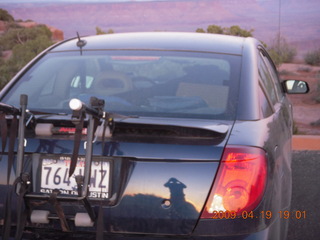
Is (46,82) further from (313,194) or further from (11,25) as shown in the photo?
(11,25)

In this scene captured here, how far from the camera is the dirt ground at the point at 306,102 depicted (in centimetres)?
1451

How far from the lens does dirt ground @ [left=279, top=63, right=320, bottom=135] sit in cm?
1451

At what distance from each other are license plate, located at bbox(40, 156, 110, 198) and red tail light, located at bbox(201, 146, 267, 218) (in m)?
0.48

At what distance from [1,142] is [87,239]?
2.06ft

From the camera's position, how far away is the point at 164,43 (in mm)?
4148

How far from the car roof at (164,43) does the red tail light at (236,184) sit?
119 cm

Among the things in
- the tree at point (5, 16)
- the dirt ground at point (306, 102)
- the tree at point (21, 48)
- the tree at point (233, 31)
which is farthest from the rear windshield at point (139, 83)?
the tree at point (5, 16)

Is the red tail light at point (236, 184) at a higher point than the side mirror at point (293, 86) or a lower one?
higher

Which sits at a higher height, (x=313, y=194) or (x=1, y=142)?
(x=1, y=142)

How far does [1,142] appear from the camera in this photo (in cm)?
310

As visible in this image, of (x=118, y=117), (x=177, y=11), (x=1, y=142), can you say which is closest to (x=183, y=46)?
(x=118, y=117)

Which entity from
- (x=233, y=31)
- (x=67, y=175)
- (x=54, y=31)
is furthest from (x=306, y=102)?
(x=67, y=175)

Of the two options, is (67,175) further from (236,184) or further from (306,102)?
(306,102)

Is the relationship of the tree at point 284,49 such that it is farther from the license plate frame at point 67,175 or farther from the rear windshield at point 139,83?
the license plate frame at point 67,175
